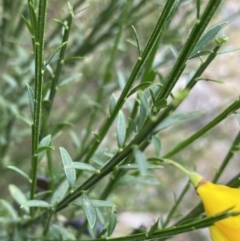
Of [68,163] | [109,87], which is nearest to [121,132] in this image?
[68,163]

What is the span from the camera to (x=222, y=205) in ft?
0.88

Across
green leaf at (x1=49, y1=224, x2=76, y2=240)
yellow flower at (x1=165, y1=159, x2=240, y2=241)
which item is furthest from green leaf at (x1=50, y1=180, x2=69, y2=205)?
yellow flower at (x1=165, y1=159, x2=240, y2=241)

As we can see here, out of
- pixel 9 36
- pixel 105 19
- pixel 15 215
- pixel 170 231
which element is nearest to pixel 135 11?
pixel 105 19

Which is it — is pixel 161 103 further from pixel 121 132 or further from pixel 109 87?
pixel 109 87

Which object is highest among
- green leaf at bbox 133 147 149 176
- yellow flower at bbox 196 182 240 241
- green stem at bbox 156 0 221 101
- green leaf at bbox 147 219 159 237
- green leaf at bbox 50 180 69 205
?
green stem at bbox 156 0 221 101

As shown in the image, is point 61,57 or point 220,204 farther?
point 61,57

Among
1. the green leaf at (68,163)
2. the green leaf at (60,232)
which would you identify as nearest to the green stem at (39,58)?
the green leaf at (68,163)

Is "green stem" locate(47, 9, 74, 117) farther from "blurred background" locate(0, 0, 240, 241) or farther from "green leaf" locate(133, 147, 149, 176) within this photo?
"green leaf" locate(133, 147, 149, 176)

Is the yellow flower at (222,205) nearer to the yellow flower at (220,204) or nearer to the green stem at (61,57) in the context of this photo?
the yellow flower at (220,204)

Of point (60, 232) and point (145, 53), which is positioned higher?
point (145, 53)

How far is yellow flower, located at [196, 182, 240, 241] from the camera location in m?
0.26

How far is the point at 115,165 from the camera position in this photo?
0.29 m

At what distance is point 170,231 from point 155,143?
5 centimetres

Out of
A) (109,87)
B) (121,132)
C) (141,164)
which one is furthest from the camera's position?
(109,87)
